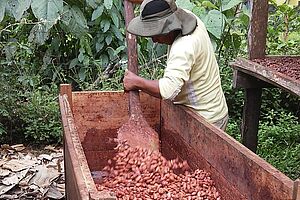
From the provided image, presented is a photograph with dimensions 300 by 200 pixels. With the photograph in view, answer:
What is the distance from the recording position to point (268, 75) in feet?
13.0

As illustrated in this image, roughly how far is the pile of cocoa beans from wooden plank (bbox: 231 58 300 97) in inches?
36.0

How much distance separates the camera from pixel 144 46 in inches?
227

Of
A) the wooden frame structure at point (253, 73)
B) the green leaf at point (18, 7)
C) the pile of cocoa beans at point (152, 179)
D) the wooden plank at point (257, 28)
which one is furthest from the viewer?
the wooden plank at point (257, 28)

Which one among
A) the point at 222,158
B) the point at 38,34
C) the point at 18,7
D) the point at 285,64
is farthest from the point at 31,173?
the point at 222,158

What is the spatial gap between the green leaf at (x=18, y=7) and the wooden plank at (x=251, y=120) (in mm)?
2031

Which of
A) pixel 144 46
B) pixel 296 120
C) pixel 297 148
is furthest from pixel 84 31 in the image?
pixel 296 120

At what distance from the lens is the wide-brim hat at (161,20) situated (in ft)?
10.3

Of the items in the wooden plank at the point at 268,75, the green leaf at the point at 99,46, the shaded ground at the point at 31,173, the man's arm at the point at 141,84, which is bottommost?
the shaded ground at the point at 31,173

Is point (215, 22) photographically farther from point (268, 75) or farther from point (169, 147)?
point (169, 147)

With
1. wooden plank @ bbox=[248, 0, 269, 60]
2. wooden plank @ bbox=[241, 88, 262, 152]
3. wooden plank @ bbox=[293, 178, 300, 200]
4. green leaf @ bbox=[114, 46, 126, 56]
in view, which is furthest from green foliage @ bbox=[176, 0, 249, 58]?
wooden plank @ bbox=[293, 178, 300, 200]

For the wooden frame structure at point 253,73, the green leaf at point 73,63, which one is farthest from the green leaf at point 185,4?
the green leaf at point 73,63

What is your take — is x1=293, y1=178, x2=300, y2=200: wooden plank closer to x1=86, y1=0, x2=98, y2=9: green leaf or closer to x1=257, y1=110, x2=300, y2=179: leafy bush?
x1=257, y1=110, x2=300, y2=179: leafy bush

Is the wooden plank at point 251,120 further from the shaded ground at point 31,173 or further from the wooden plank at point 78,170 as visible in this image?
the wooden plank at point 78,170

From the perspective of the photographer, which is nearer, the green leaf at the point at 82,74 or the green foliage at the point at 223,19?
the green foliage at the point at 223,19
